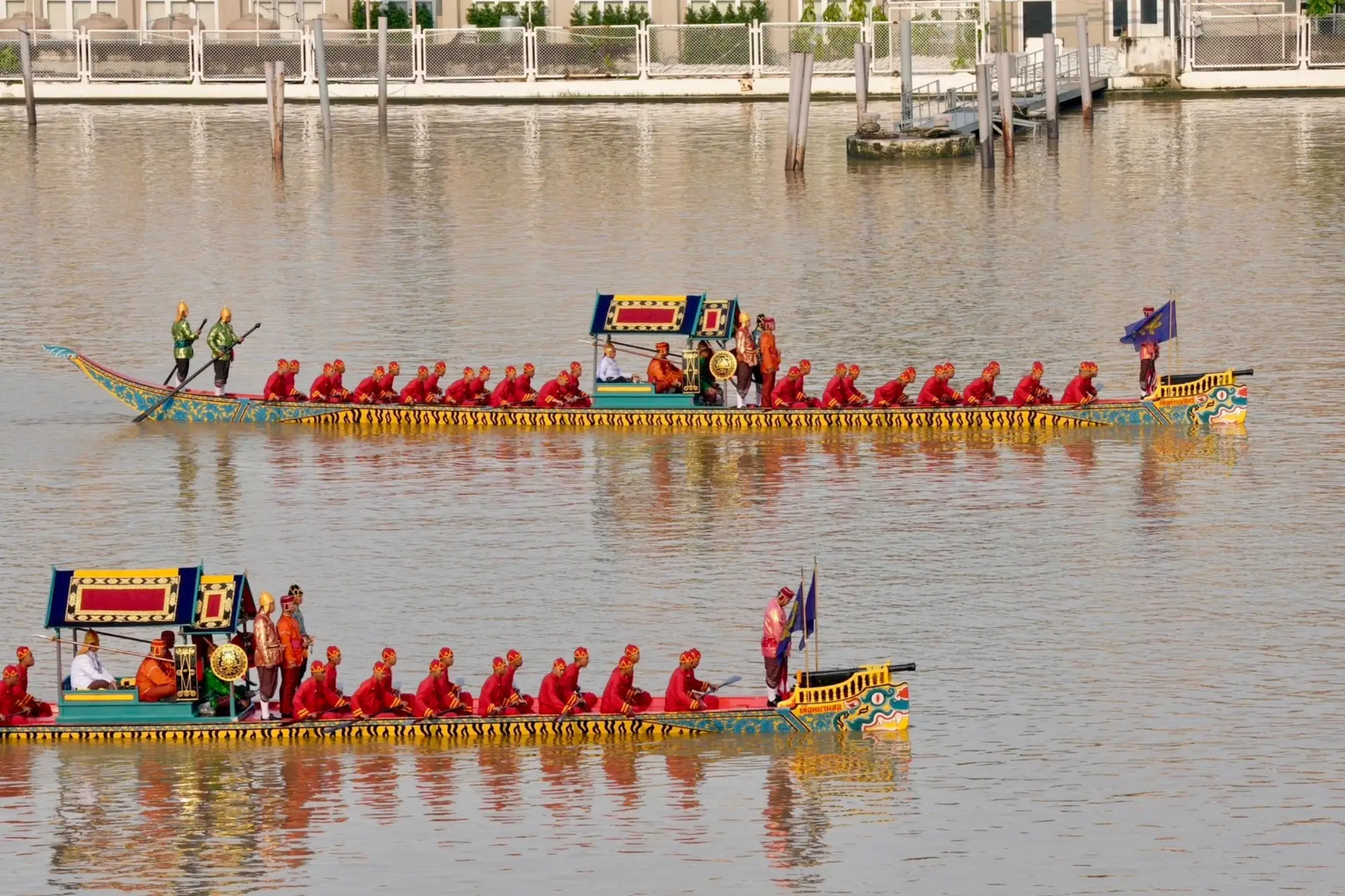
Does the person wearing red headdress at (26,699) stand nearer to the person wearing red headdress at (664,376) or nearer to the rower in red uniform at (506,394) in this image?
the rower in red uniform at (506,394)

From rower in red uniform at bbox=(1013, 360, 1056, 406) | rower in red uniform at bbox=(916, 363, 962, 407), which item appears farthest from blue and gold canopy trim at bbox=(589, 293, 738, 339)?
rower in red uniform at bbox=(1013, 360, 1056, 406)

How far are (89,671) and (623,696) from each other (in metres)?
6.88

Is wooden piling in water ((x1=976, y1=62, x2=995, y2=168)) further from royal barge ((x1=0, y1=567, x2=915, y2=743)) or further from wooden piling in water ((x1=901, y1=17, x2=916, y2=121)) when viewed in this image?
royal barge ((x1=0, y1=567, x2=915, y2=743))

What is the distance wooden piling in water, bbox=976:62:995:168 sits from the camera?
85375 millimetres

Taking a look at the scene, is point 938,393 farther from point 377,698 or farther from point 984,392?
point 377,698

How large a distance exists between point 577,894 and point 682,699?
4.45 m

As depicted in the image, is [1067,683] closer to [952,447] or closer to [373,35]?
[952,447]

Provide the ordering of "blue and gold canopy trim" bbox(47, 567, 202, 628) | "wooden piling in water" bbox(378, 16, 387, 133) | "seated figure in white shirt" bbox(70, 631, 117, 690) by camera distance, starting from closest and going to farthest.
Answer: "blue and gold canopy trim" bbox(47, 567, 202, 628), "seated figure in white shirt" bbox(70, 631, 117, 690), "wooden piling in water" bbox(378, 16, 387, 133)

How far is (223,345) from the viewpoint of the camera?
164 feet

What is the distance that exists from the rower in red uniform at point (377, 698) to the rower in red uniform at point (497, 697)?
1042 mm

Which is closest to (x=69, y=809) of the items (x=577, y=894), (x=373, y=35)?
(x=577, y=894)

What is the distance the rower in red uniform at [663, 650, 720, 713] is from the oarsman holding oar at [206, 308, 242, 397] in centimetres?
2084

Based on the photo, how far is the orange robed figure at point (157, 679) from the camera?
104 feet

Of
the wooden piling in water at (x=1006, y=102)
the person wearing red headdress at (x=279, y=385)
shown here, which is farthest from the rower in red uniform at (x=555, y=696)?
the wooden piling in water at (x=1006, y=102)
